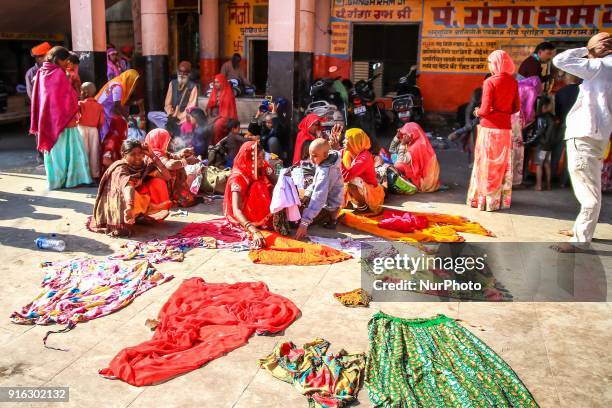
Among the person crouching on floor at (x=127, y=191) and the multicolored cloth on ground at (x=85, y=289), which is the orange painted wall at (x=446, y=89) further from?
the multicolored cloth on ground at (x=85, y=289)

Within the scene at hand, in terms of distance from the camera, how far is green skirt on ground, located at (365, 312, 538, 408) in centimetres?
273

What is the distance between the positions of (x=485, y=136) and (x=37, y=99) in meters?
5.28

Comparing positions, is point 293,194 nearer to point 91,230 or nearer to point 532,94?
point 91,230

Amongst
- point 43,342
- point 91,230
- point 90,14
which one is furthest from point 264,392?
point 90,14

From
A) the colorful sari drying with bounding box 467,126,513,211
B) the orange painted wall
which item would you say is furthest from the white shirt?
the orange painted wall

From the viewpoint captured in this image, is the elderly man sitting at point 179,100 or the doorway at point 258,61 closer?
the elderly man sitting at point 179,100

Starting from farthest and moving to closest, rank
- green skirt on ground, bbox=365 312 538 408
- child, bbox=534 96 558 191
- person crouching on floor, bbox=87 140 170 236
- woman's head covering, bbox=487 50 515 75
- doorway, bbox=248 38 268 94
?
1. doorway, bbox=248 38 268 94
2. child, bbox=534 96 558 191
3. woman's head covering, bbox=487 50 515 75
4. person crouching on floor, bbox=87 140 170 236
5. green skirt on ground, bbox=365 312 538 408

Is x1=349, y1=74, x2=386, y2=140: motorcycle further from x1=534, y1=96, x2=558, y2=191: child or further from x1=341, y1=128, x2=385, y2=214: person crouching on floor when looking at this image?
x1=341, y1=128, x2=385, y2=214: person crouching on floor

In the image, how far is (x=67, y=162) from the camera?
→ 7020mm

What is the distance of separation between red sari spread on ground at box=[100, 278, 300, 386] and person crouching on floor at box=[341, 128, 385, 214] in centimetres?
215

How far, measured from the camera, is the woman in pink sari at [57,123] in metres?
6.67

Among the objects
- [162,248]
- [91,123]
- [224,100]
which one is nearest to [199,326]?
[162,248]

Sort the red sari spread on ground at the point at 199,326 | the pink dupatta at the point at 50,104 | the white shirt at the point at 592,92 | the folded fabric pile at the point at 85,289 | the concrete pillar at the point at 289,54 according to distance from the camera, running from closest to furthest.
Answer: the red sari spread on ground at the point at 199,326
the folded fabric pile at the point at 85,289
the white shirt at the point at 592,92
the pink dupatta at the point at 50,104
the concrete pillar at the point at 289,54

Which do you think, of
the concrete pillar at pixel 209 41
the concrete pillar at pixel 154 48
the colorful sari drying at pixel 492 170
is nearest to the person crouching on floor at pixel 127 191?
the colorful sari drying at pixel 492 170
